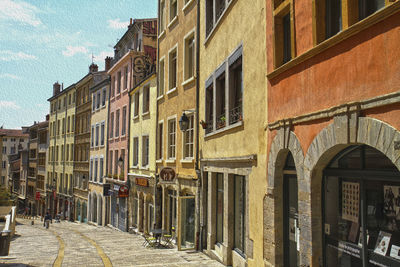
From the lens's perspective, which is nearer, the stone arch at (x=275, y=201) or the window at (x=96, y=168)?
the stone arch at (x=275, y=201)

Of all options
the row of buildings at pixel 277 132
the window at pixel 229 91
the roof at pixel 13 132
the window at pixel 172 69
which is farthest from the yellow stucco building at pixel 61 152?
the roof at pixel 13 132

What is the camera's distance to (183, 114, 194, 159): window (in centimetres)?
1649

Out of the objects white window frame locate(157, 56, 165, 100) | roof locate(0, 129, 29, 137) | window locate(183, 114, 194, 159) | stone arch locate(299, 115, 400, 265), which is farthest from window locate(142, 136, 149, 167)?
roof locate(0, 129, 29, 137)

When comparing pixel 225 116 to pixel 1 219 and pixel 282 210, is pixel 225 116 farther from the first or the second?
pixel 1 219

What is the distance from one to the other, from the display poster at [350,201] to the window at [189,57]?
38.3 feet

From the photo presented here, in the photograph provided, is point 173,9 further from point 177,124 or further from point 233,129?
point 233,129

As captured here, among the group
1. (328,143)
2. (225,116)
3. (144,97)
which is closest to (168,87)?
(144,97)

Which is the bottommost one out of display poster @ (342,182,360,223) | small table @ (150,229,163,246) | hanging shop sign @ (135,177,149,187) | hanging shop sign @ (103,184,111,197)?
small table @ (150,229,163,246)

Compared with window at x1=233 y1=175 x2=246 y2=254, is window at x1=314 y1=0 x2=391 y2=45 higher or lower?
higher

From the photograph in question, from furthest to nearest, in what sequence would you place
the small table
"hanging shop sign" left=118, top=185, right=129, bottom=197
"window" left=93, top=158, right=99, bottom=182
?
"window" left=93, top=158, right=99, bottom=182 < "hanging shop sign" left=118, top=185, right=129, bottom=197 < the small table

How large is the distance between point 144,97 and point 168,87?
5.05 meters

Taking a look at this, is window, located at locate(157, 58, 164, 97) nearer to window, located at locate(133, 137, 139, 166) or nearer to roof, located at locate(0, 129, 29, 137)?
window, located at locate(133, 137, 139, 166)

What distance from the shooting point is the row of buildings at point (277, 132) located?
209 inches

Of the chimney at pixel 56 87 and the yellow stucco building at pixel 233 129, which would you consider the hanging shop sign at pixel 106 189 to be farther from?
the chimney at pixel 56 87
